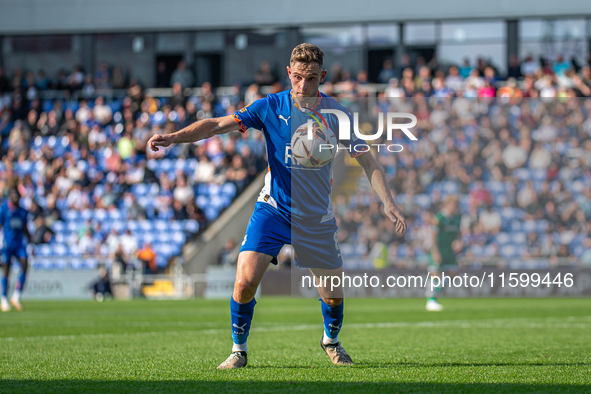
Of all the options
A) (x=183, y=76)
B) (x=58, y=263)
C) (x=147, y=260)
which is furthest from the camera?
(x=183, y=76)

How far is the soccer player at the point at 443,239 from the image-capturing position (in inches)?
572

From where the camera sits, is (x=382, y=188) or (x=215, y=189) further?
(x=215, y=189)

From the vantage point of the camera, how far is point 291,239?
18.5 ft

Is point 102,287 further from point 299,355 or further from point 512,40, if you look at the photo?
point 512,40

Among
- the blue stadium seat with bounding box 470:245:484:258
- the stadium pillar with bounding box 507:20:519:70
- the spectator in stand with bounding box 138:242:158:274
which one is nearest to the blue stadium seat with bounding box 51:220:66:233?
the spectator in stand with bounding box 138:242:158:274

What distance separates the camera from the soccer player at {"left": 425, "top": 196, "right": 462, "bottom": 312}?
1453 cm

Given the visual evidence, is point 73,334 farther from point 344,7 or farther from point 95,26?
point 95,26

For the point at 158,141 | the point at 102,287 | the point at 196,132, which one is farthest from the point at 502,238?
the point at 158,141

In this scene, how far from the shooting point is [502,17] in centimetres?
2680

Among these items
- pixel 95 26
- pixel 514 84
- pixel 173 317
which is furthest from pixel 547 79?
pixel 95 26

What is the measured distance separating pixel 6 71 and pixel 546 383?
3072cm

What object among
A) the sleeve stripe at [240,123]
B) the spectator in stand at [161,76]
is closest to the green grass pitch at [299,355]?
the sleeve stripe at [240,123]

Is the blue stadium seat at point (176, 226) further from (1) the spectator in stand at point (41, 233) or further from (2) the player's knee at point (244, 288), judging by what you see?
(2) the player's knee at point (244, 288)

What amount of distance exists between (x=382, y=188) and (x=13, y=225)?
11.1m
